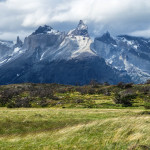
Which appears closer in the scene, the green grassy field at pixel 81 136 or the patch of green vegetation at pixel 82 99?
the green grassy field at pixel 81 136

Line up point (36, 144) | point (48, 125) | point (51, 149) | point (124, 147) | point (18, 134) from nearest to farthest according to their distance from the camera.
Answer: point (124, 147) → point (51, 149) → point (36, 144) → point (18, 134) → point (48, 125)

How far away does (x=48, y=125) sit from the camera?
3139cm

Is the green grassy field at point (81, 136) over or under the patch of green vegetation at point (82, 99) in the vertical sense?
over

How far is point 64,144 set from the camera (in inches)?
880

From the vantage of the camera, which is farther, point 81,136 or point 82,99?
point 82,99

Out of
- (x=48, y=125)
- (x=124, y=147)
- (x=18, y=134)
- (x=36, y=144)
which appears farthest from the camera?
(x=48, y=125)

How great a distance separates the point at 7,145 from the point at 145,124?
Answer: 44.2 ft

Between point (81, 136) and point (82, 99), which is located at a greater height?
point (81, 136)

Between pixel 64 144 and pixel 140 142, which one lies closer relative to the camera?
pixel 140 142

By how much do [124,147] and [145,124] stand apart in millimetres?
6200

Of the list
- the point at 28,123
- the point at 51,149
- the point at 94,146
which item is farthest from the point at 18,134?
the point at 94,146

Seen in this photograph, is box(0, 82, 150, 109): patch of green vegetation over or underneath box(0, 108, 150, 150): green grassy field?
underneath

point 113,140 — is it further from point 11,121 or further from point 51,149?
point 11,121

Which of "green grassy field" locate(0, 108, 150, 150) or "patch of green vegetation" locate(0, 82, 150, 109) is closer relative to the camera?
"green grassy field" locate(0, 108, 150, 150)
